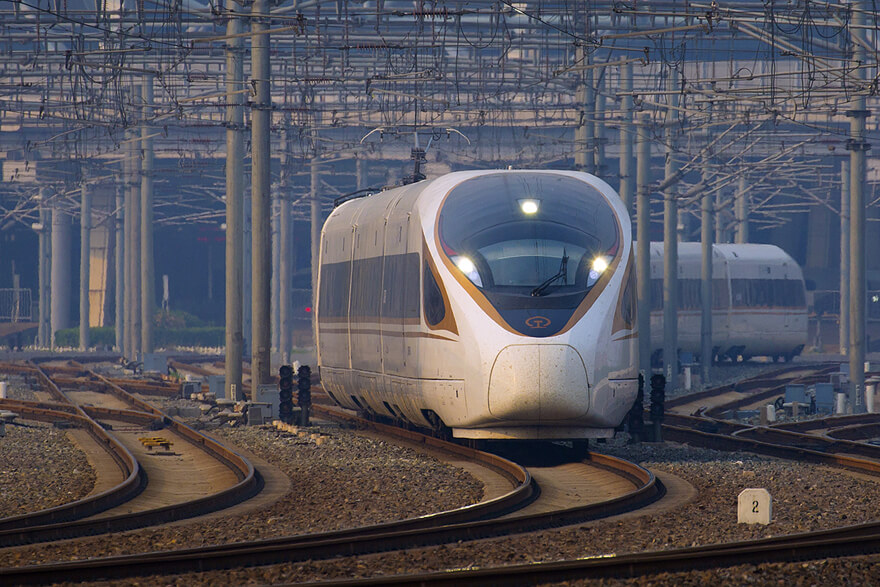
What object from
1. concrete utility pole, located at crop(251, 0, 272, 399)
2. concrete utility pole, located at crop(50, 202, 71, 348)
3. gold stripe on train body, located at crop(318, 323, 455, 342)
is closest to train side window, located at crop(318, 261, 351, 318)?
gold stripe on train body, located at crop(318, 323, 455, 342)

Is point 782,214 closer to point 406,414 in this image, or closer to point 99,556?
point 406,414

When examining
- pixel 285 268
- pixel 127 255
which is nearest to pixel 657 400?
pixel 285 268

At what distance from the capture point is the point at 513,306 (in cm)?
1542

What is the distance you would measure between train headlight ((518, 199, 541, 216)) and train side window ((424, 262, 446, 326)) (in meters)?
1.31

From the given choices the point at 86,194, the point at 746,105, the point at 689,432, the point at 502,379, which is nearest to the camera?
the point at 502,379

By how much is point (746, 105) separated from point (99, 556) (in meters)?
30.1

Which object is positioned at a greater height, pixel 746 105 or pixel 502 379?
pixel 746 105

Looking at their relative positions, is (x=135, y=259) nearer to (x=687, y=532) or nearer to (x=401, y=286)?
(x=401, y=286)

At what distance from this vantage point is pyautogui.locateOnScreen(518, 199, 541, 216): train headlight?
16297 mm

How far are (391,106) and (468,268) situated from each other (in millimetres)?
38578

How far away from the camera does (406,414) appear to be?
18.6m

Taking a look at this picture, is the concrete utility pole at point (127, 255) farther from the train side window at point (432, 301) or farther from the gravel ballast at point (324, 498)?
the train side window at point (432, 301)

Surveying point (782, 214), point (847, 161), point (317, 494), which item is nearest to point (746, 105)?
point (847, 161)

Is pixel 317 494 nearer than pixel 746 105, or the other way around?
pixel 317 494
